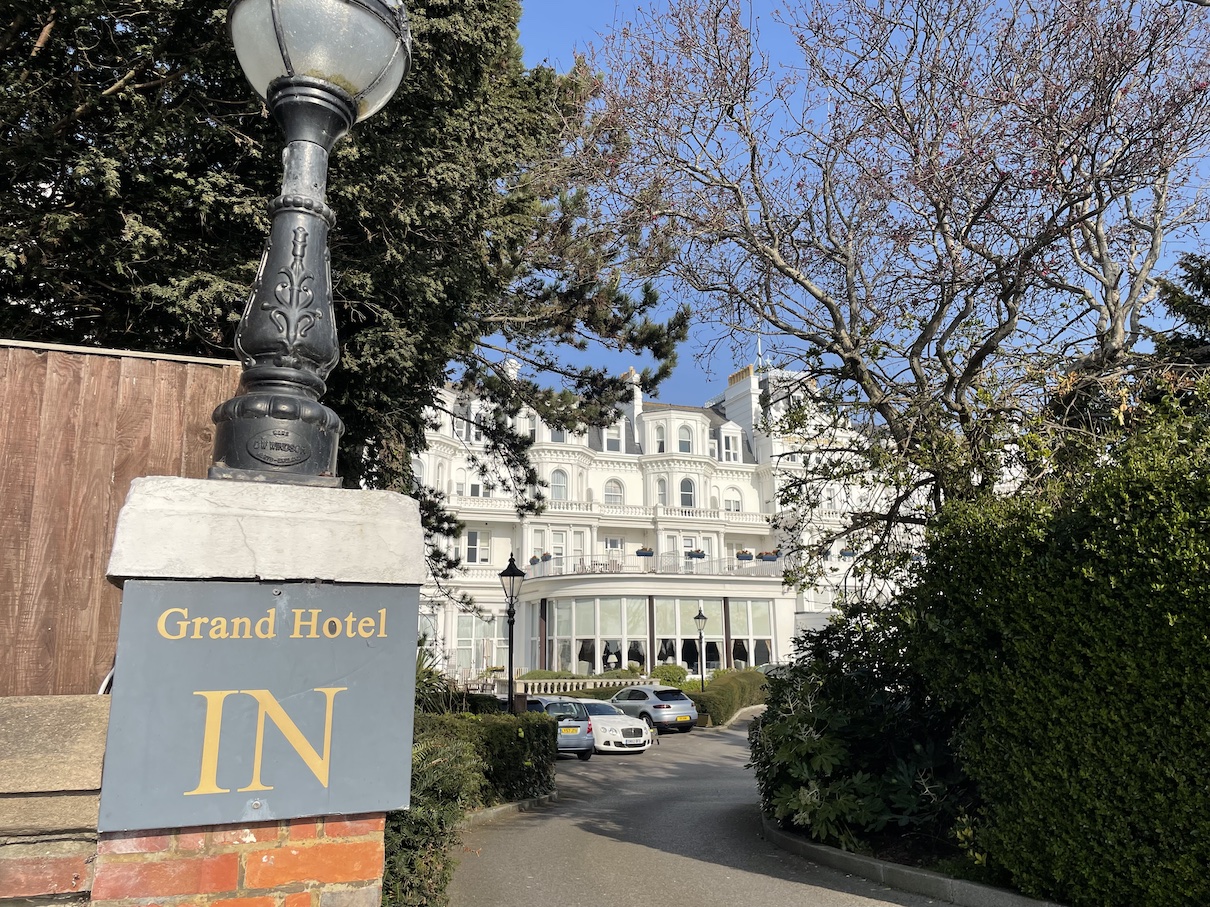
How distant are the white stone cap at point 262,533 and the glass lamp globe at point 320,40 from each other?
1.57m

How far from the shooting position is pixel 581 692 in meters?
32.3

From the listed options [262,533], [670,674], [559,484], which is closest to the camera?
[262,533]

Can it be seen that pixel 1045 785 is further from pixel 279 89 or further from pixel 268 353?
pixel 279 89

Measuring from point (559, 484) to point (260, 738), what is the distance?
45.5 meters

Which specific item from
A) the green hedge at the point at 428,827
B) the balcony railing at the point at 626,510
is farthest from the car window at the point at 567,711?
the balcony railing at the point at 626,510

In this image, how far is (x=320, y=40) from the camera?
9.84ft

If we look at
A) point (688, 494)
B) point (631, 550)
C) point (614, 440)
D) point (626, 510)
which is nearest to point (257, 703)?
point (626, 510)

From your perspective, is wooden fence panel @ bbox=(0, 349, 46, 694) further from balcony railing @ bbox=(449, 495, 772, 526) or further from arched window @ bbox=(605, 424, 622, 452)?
arched window @ bbox=(605, 424, 622, 452)

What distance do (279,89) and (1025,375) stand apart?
808 cm

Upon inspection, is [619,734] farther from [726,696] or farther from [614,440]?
[614,440]

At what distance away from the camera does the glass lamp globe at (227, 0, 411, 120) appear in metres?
2.95

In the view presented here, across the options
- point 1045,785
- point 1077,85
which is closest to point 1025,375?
point 1077,85

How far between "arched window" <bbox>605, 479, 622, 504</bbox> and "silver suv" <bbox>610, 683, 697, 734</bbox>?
22.2 m

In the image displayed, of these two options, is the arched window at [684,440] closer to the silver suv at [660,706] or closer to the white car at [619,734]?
the silver suv at [660,706]
